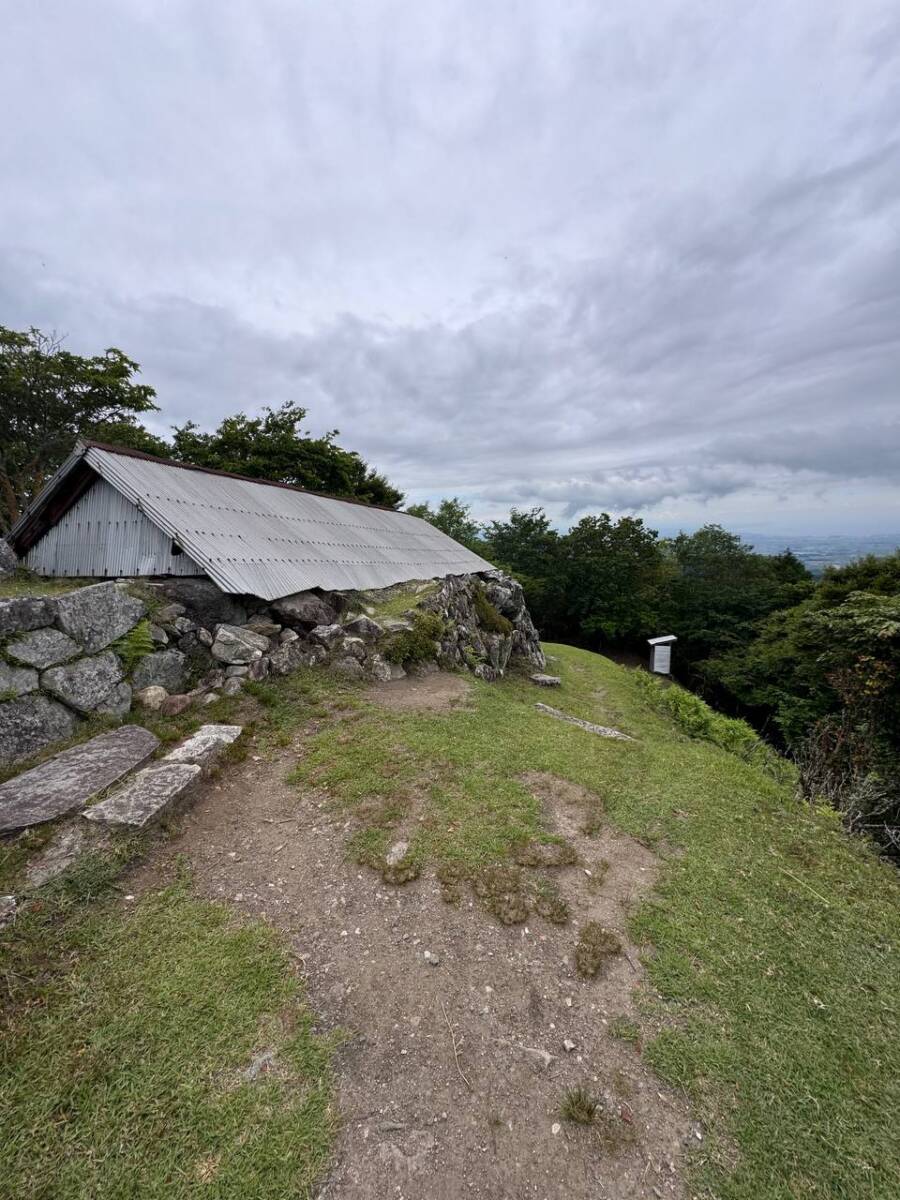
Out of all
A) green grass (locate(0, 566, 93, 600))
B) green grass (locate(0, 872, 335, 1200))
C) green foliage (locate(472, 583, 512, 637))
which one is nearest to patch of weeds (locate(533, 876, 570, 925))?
green grass (locate(0, 872, 335, 1200))

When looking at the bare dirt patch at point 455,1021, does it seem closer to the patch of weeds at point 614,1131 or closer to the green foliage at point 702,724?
the patch of weeds at point 614,1131

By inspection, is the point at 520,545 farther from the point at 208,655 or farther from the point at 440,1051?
the point at 440,1051

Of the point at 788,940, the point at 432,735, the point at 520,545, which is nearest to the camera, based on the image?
the point at 788,940

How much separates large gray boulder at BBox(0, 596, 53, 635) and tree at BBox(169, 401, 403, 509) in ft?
64.4

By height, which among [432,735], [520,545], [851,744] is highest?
[520,545]

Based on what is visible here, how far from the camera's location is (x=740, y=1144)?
2.32m

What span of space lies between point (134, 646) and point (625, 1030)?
6.91m

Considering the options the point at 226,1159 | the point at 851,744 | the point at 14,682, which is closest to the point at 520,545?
the point at 851,744

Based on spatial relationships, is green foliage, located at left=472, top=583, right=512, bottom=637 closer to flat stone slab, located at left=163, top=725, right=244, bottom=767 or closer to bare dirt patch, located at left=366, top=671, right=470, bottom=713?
bare dirt patch, located at left=366, top=671, right=470, bottom=713

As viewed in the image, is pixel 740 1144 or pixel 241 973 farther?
pixel 241 973

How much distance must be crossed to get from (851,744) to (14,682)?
47.9ft

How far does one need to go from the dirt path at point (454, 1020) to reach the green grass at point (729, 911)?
11.1 inches

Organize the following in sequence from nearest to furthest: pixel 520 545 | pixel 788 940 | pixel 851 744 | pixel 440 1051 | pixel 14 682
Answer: pixel 440 1051, pixel 788 940, pixel 14 682, pixel 851 744, pixel 520 545

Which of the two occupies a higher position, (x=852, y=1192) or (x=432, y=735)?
(x=432, y=735)
